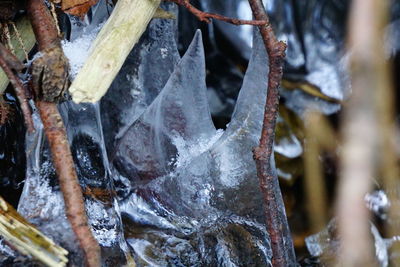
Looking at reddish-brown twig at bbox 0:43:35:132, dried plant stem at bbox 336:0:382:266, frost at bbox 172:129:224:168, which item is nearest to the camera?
dried plant stem at bbox 336:0:382:266

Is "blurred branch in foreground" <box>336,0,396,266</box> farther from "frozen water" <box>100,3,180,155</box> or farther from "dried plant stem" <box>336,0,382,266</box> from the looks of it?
"frozen water" <box>100,3,180,155</box>

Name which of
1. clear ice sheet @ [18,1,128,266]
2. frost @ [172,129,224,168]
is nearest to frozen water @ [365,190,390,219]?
frost @ [172,129,224,168]

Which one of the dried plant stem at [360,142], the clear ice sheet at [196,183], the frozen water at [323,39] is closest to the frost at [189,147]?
the clear ice sheet at [196,183]

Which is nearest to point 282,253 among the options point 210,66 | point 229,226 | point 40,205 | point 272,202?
point 272,202

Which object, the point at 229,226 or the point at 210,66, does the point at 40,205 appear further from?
the point at 210,66

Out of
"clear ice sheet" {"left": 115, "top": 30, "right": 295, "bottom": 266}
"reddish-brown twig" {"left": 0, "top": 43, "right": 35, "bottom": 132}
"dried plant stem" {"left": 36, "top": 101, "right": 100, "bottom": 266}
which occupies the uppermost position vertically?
"reddish-brown twig" {"left": 0, "top": 43, "right": 35, "bottom": 132}

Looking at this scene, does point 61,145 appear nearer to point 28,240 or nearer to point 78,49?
point 28,240
